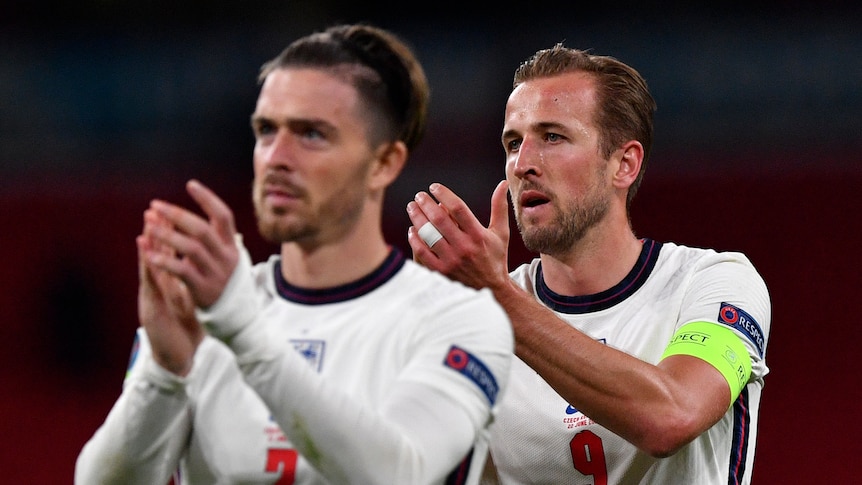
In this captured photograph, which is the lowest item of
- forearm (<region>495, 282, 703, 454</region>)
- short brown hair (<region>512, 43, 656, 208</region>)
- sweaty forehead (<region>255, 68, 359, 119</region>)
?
sweaty forehead (<region>255, 68, 359, 119</region>)

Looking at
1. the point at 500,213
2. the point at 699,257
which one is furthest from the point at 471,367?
the point at 699,257

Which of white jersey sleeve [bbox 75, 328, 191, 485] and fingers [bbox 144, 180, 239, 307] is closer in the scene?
fingers [bbox 144, 180, 239, 307]

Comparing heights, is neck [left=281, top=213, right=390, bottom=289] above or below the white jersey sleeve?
above

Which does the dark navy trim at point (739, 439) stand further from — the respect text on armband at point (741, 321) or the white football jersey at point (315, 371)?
the white football jersey at point (315, 371)

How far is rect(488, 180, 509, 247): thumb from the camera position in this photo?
269 cm

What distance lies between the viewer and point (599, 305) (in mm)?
3195

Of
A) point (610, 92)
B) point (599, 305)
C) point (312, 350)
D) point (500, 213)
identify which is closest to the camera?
point (312, 350)

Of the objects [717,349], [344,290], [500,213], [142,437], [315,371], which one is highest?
[717,349]

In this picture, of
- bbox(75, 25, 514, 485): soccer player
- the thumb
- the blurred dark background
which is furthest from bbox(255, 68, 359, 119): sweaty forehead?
the blurred dark background

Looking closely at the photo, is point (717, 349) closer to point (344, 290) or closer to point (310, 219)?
point (344, 290)

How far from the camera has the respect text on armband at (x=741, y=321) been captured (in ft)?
9.80

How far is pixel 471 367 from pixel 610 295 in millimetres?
1342

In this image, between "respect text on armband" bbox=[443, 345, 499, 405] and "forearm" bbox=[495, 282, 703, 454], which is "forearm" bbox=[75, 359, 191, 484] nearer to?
"respect text on armband" bbox=[443, 345, 499, 405]

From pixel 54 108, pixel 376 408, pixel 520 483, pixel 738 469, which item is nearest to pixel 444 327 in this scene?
pixel 376 408
